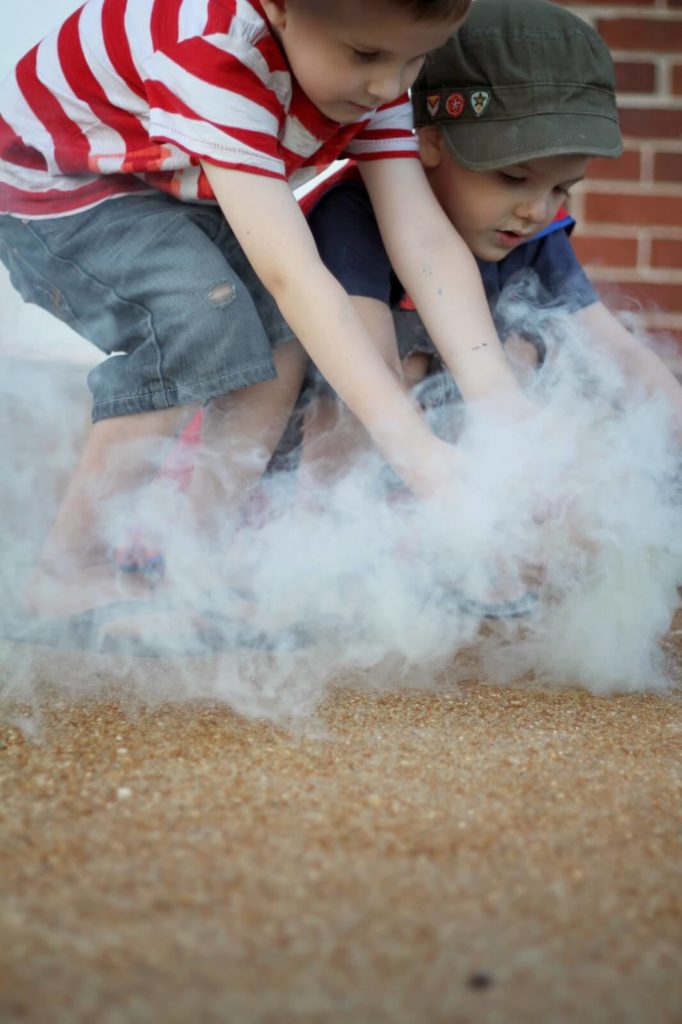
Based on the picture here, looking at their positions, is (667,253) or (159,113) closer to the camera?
(159,113)

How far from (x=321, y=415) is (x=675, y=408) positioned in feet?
2.06

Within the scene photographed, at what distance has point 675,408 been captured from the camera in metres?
1.77

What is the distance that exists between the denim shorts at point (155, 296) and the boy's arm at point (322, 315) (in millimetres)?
115

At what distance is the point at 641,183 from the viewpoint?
8.26ft

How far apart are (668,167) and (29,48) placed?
1.52 meters

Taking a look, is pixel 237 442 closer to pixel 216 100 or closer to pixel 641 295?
pixel 216 100

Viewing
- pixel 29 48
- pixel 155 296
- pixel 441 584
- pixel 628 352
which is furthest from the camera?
pixel 29 48

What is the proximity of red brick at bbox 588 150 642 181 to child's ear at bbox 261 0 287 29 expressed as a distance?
1.40m

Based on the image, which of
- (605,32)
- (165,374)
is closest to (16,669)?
(165,374)

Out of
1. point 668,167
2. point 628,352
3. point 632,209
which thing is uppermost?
point 668,167

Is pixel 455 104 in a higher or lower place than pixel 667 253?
higher

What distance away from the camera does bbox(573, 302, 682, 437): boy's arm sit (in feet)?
5.99

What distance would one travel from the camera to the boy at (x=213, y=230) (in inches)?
50.0

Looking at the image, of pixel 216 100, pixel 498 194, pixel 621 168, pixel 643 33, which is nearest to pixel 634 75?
pixel 643 33
